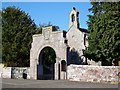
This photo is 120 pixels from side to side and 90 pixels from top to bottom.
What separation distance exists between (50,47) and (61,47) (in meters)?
3.02

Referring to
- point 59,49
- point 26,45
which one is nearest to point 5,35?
point 26,45

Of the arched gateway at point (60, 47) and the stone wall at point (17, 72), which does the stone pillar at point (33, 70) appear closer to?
the arched gateway at point (60, 47)

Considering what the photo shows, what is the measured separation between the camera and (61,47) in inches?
1439

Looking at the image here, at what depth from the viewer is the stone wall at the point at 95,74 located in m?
28.6

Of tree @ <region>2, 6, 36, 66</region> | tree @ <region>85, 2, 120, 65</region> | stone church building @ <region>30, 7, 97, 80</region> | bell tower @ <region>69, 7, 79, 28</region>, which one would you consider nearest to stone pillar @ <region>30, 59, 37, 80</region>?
stone church building @ <region>30, 7, 97, 80</region>

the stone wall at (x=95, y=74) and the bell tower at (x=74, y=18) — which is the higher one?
the bell tower at (x=74, y=18)

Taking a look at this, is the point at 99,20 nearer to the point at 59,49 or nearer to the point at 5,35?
the point at 59,49

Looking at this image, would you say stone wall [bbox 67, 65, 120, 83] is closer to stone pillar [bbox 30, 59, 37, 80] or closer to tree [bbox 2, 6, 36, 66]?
stone pillar [bbox 30, 59, 37, 80]

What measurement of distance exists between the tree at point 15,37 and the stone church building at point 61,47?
4169 mm

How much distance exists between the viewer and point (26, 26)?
4719cm

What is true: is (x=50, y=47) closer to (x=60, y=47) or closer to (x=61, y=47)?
(x=60, y=47)

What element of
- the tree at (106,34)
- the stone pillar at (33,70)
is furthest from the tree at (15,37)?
the tree at (106,34)

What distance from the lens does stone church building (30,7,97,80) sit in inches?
1423

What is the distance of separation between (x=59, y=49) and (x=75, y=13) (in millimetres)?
7299
